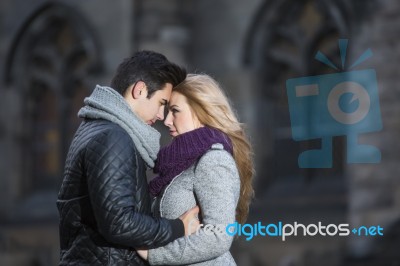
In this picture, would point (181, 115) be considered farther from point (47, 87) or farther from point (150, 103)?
point (47, 87)

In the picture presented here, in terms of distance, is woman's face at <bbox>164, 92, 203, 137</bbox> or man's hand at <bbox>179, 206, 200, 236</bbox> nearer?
man's hand at <bbox>179, 206, 200, 236</bbox>

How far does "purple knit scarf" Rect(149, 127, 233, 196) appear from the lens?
8.28 ft

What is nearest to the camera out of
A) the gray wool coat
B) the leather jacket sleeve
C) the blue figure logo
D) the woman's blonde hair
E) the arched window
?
the leather jacket sleeve

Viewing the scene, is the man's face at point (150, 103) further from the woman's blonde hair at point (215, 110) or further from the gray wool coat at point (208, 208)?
the gray wool coat at point (208, 208)


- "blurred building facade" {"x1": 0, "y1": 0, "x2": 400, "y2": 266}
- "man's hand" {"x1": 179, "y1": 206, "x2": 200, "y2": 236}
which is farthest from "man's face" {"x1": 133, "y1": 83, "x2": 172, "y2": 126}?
"blurred building facade" {"x1": 0, "y1": 0, "x2": 400, "y2": 266}

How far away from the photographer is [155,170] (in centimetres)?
264

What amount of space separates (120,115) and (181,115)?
0.75ft

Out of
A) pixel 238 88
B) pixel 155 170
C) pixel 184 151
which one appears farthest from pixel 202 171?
pixel 238 88

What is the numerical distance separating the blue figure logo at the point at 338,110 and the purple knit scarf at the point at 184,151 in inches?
164

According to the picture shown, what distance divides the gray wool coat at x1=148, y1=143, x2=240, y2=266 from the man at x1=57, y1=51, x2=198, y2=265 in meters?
0.04

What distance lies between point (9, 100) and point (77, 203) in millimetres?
7850

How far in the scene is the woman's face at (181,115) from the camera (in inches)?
102

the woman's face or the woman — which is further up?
the woman's face

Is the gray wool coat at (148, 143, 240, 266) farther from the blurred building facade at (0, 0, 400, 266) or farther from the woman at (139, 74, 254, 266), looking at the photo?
the blurred building facade at (0, 0, 400, 266)
